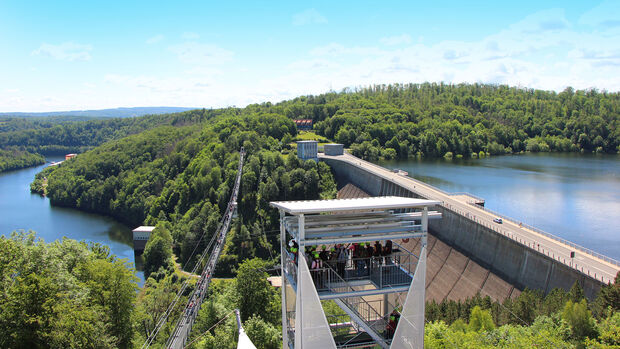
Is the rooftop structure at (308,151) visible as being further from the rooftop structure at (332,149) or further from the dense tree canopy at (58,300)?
the dense tree canopy at (58,300)

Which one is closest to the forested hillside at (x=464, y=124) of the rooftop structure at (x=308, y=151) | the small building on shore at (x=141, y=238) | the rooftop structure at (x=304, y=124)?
the rooftop structure at (x=304, y=124)

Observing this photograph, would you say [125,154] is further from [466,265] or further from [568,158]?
[568,158]

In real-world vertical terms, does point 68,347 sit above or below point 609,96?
below

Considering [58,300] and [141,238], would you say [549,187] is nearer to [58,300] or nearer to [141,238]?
[141,238]

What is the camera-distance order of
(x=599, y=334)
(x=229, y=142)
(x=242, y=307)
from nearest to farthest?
(x=599, y=334), (x=242, y=307), (x=229, y=142)

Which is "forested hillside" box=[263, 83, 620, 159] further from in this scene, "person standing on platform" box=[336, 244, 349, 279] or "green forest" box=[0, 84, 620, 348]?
"person standing on platform" box=[336, 244, 349, 279]

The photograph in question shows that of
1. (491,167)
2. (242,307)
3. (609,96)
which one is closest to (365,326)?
(242,307)
